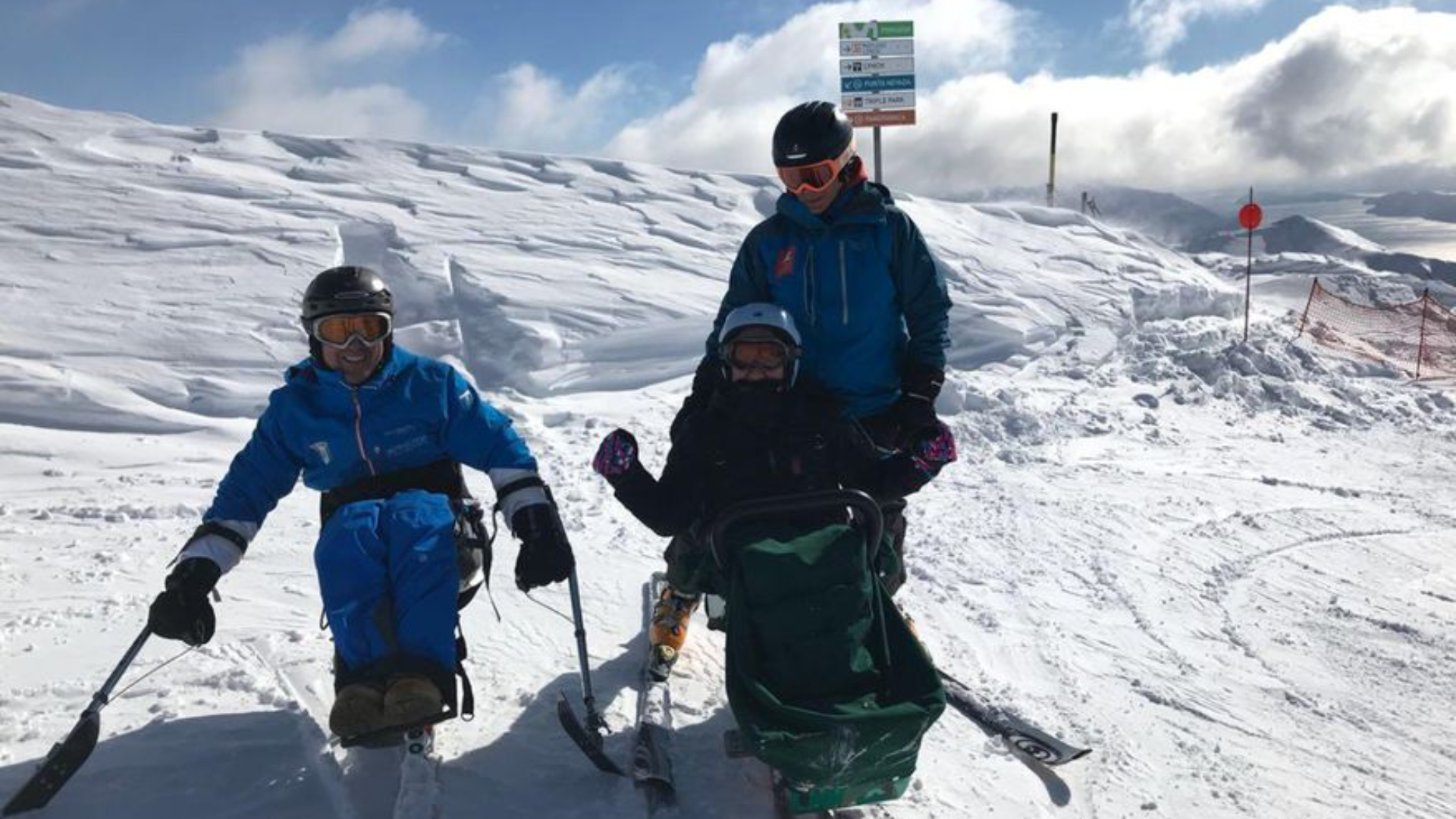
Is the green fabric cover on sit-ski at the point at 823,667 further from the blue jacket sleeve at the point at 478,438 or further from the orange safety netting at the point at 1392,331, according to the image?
the orange safety netting at the point at 1392,331

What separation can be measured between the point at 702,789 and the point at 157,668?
2.14m

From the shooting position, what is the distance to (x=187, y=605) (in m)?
2.68

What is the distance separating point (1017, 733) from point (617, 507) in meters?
3.19

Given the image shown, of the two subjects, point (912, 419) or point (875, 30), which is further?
point (875, 30)

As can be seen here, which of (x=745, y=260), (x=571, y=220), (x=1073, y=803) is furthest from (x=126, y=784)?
(x=571, y=220)

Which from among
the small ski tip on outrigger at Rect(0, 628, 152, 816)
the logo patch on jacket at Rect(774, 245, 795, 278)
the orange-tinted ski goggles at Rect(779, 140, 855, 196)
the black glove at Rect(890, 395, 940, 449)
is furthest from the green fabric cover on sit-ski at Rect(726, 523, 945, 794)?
the small ski tip on outrigger at Rect(0, 628, 152, 816)

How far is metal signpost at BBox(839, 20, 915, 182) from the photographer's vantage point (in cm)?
1248

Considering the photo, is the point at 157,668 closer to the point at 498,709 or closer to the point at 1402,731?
the point at 498,709

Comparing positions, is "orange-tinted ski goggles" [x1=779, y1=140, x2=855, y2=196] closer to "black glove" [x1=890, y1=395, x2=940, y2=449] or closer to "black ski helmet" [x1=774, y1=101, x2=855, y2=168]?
"black ski helmet" [x1=774, y1=101, x2=855, y2=168]

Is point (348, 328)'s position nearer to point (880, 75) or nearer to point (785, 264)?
point (785, 264)

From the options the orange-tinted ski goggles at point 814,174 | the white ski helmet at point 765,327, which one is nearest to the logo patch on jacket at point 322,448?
the white ski helmet at point 765,327

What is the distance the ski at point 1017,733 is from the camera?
124 inches

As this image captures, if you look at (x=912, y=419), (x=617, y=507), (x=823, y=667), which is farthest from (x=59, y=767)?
(x=617, y=507)

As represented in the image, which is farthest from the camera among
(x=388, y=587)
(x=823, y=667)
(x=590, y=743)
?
(x=590, y=743)
